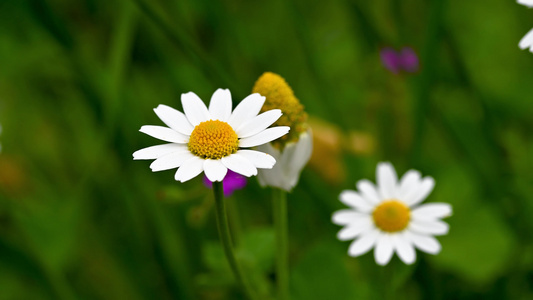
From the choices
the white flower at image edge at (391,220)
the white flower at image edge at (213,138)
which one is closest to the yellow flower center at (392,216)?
the white flower at image edge at (391,220)

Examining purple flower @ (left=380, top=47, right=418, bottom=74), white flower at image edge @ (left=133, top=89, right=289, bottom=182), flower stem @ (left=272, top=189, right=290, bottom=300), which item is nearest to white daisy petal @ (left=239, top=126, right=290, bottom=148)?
white flower at image edge @ (left=133, top=89, right=289, bottom=182)

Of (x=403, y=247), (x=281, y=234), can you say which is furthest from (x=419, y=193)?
(x=281, y=234)

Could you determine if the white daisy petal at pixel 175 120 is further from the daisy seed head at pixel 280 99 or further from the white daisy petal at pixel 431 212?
the white daisy petal at pixel 431 212

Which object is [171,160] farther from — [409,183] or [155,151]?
[409,183]

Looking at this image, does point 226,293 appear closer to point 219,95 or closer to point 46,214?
point 46,214

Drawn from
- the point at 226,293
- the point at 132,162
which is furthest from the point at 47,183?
the point at 226,293

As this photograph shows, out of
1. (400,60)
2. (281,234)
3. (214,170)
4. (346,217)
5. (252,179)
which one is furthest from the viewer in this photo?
(400,60)

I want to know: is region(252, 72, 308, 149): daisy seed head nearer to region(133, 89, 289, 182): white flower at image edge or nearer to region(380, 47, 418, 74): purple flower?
region(133, 89, 289, 182): white flower at image edge
